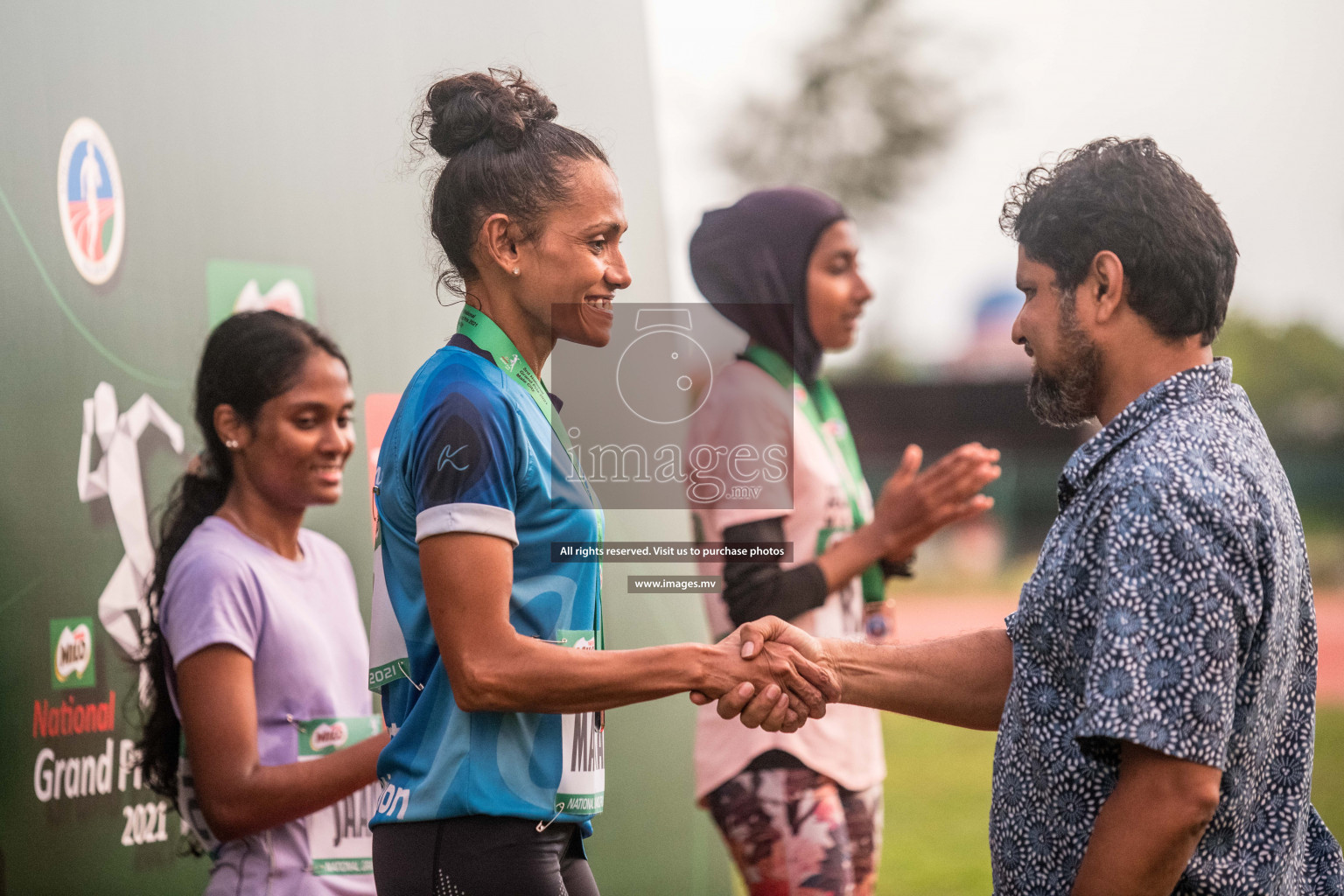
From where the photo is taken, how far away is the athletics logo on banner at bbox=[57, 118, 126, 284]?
304cm

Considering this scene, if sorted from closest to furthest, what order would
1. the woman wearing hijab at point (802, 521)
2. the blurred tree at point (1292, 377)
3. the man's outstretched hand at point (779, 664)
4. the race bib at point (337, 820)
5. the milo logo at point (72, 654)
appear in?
the man's outstretched hand at point (779, 664), the race bib at point (337, 820), the milo logo at point (72, 654), the woman wearing hijab at point (802, 521), the blurred tree at point (1292, 377)

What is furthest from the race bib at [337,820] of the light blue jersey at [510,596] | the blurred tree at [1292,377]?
the blurred tree at [1292,377]

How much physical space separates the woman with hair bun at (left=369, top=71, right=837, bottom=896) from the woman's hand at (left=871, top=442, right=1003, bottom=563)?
1266mm

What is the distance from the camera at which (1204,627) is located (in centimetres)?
168

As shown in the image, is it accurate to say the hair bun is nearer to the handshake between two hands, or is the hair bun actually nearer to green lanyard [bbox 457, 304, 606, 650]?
green lanyard [bbox 457, 304, 606, 650]

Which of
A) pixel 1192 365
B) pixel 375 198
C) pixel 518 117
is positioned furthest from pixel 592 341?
pixel 375 198

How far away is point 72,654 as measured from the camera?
3.02 metres

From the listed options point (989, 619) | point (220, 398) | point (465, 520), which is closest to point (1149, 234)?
point (465, 520)

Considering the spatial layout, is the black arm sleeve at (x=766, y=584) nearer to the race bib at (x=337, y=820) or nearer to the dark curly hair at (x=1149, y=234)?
the race bib at (x=337, y=820)

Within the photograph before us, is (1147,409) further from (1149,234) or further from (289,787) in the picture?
(289,787)

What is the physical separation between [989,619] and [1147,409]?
17039mm

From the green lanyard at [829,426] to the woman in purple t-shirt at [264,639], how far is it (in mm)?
1151

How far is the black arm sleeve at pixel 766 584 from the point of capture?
3.21 meters

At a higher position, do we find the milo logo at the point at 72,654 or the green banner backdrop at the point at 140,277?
the green banner backdrop at the point at 140,277
